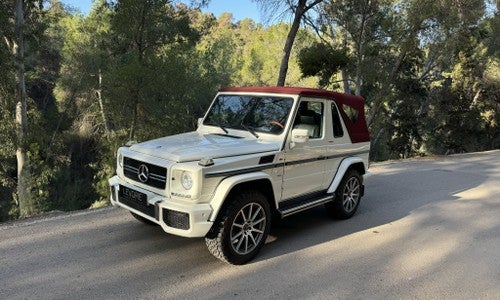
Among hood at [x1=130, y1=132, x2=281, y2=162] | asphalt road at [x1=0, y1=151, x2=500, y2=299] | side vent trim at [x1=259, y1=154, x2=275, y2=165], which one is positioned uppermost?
hood at [x1=130, y1=132, x2=281, y2=162]

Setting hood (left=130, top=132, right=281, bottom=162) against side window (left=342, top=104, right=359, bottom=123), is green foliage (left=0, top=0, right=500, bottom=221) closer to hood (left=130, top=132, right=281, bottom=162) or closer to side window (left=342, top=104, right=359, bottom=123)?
hood (left=130, top=132, right=281, bottom=162)

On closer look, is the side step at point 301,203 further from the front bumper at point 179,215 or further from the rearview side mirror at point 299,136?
the front bumper at point 179,215

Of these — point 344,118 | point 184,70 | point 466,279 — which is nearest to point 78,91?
point 184,70

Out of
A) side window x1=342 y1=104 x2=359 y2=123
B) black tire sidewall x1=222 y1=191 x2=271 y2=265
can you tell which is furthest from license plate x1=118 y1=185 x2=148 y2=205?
side window x1=342 y1=104 x2=359 y2=123

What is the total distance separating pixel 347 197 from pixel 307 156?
55.8 inches

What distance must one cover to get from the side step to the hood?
2.53ft

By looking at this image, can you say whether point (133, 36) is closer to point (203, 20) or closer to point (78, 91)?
point (203, 20)

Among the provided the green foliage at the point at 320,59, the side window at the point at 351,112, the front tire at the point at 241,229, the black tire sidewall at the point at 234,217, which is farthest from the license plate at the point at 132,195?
the green foliage at the point at 320,59

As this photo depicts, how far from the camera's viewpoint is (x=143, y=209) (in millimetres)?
4621

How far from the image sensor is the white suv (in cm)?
432

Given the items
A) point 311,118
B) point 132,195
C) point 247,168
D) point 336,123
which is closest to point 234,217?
point 247,168

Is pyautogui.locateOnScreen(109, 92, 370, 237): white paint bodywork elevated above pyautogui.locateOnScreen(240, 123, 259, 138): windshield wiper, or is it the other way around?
pyautogui.locateOnScreen(240, 123, 259, 138): windshield wiper

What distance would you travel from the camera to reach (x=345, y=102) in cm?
625

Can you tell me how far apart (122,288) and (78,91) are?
95.4ft
